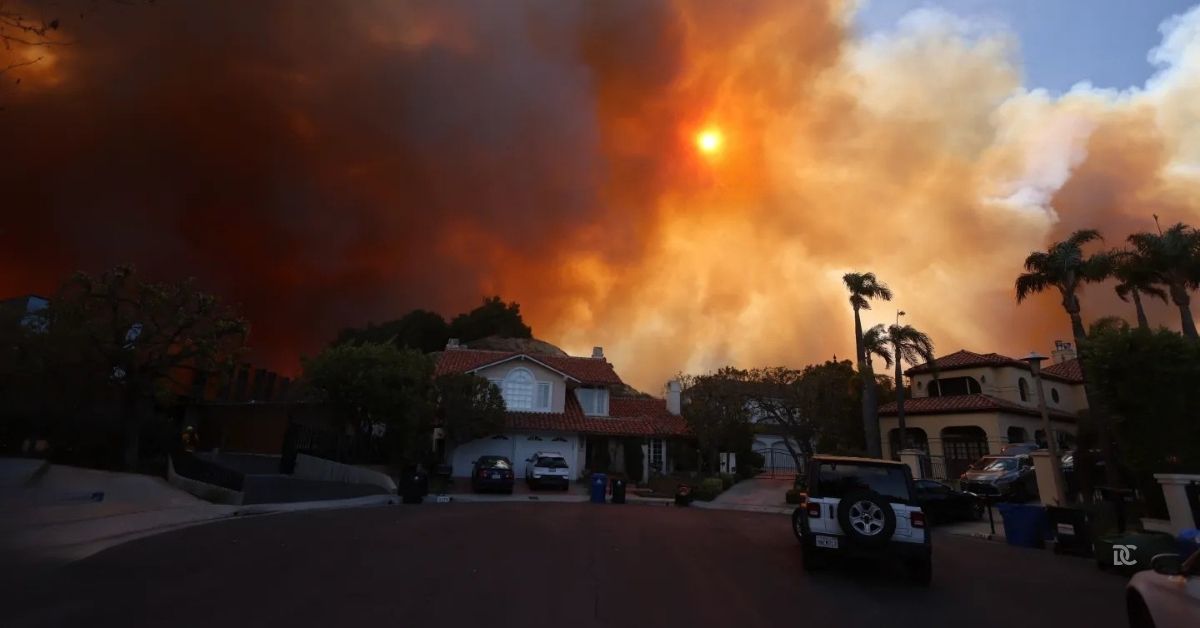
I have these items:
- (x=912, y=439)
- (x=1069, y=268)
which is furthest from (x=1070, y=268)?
(x=912, y=439)

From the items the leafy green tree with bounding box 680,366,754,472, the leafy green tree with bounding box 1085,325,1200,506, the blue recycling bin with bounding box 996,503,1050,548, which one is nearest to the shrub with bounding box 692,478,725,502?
the leafy green tree with bounding box 680,366,754,472

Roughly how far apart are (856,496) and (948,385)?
3957 centimetres

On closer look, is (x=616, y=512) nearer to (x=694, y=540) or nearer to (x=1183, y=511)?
(x=694, y=540)

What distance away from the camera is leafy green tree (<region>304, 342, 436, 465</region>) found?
2806 centimetres

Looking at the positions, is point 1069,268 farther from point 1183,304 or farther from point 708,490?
point 708,490

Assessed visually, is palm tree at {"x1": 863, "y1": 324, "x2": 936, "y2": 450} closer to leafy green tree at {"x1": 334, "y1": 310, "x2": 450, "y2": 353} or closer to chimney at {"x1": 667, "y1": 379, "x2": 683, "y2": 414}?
chimney at {"x1": 667, "y1": 379, "x2": 683, "y2": 414}

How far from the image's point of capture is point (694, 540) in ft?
45.4

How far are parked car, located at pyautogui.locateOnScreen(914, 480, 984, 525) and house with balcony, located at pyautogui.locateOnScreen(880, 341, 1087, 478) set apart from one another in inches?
508

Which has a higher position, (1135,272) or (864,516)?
(1135,272)

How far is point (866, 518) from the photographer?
8859 millimetres

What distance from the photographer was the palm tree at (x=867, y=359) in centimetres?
3494

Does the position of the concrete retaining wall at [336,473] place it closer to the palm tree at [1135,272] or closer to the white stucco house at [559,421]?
the white stucco house at [559,421]

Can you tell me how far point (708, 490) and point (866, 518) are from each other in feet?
71.7

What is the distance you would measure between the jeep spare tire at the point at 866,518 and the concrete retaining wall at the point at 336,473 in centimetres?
2142
